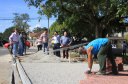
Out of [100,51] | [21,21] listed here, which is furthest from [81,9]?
[21,21]

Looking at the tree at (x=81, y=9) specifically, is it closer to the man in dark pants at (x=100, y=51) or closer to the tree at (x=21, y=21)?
the man in dark pants at (x=100, y=51)

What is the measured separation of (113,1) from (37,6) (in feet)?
18.5

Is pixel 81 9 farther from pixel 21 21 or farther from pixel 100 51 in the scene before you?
pixel 21 21

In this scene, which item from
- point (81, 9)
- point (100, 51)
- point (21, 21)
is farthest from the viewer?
point (21, 21)

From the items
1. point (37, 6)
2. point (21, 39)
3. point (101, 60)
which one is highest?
point (37, 6)

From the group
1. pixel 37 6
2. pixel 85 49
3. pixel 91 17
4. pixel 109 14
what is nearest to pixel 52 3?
pixel 37 6

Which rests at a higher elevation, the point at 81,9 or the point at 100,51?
the point at 81,9

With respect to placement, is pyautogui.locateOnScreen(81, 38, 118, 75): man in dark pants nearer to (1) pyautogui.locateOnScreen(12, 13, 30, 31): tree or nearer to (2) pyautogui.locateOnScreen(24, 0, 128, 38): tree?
(2) pyautogui.locateOnScreen(24, 0, 128, 38): tree

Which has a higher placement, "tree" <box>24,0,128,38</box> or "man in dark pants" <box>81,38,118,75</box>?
"tree" <box>24,0,128,38</box>

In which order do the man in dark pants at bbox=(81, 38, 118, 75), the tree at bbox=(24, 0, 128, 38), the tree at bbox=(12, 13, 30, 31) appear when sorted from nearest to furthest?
the man in dark pants at bbox=(81, 38, 118, 75) < the tree at bbox=(24, 0, 128, 38) < the tree at bbox=(12, 13, 30, 31)

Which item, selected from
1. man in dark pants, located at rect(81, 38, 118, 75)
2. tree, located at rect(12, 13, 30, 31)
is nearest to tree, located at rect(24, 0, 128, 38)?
man in dark pants, located at rect(81, 38, 118, 75)

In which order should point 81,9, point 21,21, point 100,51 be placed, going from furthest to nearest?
point 21,21 → point 81,9 → point 100,51

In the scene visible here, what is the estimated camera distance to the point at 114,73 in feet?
19.1

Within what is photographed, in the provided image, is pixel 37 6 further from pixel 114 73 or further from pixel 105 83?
pixel 105 83
